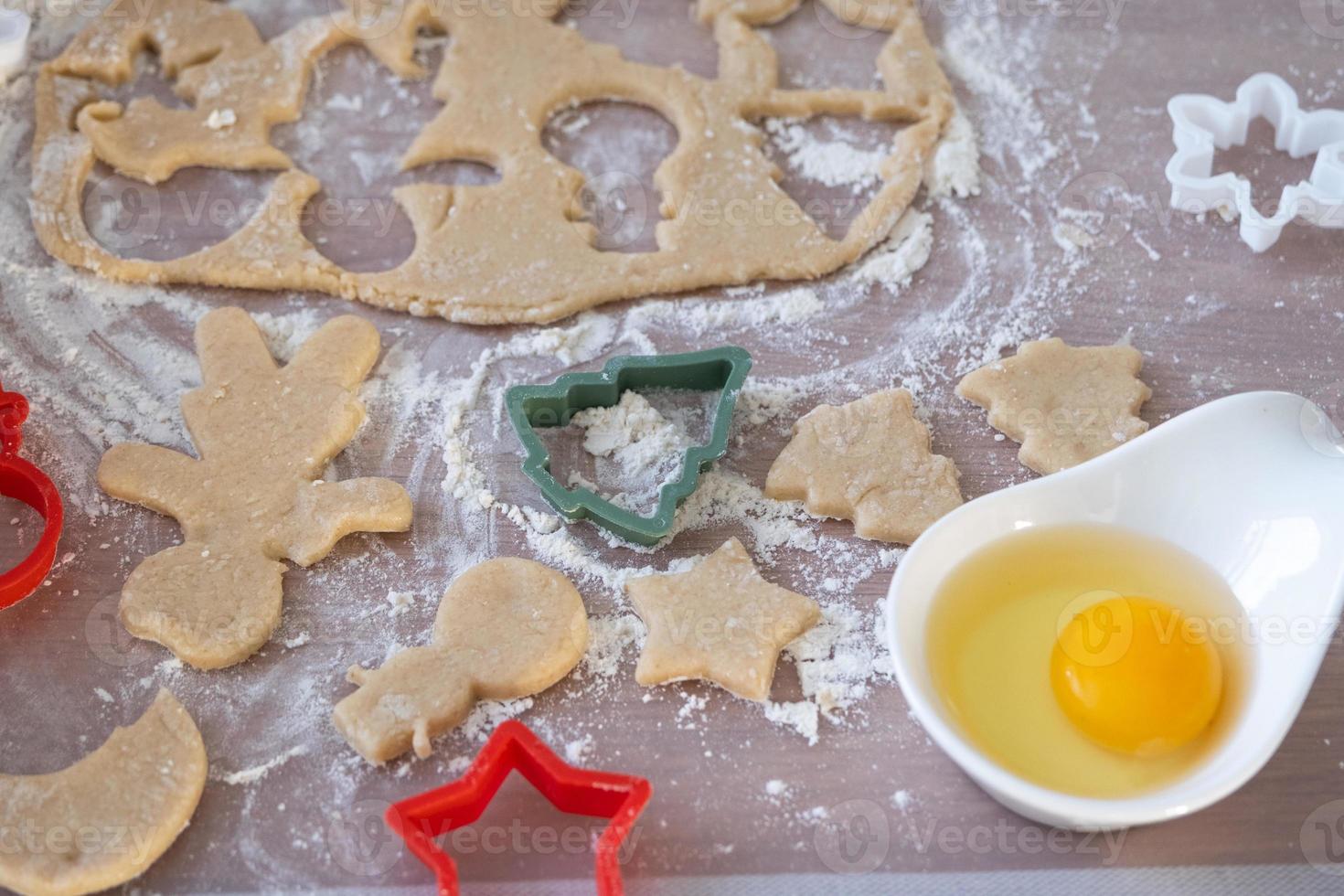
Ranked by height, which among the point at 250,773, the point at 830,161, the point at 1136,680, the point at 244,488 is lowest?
the point at 250,773

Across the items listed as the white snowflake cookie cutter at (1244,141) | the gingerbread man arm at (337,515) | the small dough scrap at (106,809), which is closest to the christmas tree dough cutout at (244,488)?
the gingerbread man arm at (337,515)

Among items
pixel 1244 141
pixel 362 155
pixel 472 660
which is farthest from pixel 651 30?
pixel 472 660

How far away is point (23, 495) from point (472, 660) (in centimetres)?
Result: 61

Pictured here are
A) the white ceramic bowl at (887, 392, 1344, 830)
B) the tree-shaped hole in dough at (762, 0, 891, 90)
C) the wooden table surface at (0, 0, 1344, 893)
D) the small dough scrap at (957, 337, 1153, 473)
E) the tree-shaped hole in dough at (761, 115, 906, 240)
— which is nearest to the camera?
the white ceramic bowl at (887, 392, 1344, 830)

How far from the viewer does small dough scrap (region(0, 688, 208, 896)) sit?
4.10 feet

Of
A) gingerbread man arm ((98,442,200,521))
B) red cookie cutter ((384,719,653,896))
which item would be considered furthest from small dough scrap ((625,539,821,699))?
gingerbread man arm ((98,442,200,521))

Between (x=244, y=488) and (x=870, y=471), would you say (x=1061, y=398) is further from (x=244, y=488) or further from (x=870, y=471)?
(x=244, y=488)

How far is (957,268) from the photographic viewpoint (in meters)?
1.80

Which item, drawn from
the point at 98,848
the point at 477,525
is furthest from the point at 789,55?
the point at 98,848

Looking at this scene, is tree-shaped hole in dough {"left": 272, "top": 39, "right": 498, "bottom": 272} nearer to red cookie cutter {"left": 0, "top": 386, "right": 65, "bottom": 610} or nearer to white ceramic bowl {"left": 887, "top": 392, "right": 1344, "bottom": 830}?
red cookie cutter {"left": 0, "top": 386, "right": 65, "bottom": 610}

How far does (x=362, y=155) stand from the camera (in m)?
1.93

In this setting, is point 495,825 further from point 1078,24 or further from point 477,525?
point 1078,24

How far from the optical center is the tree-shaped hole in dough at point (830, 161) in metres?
1.86

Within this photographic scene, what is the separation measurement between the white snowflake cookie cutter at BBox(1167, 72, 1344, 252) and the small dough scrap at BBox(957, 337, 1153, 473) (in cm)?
31
